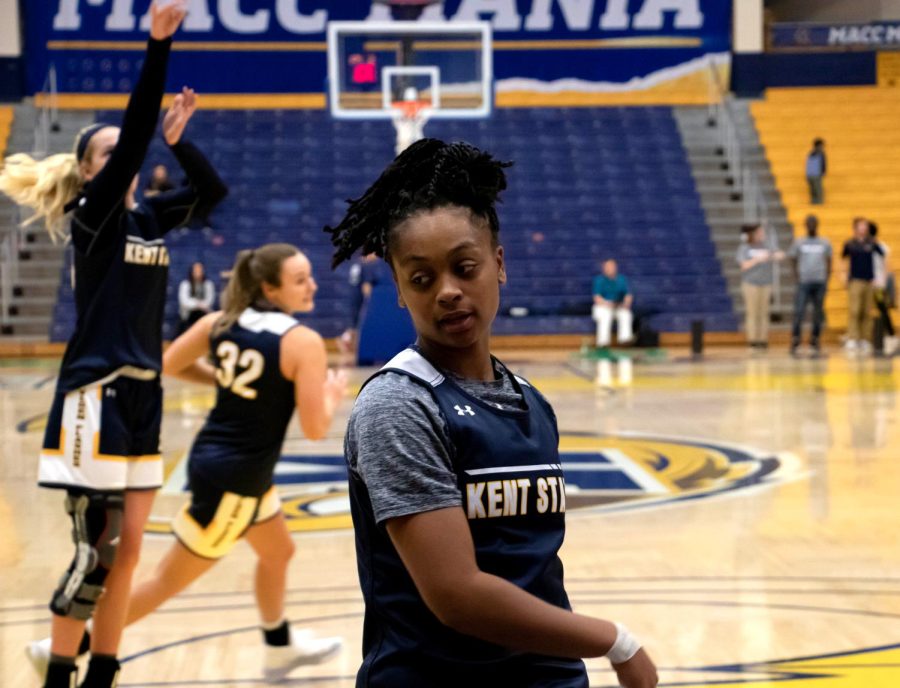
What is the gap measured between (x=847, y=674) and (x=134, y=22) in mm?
25050

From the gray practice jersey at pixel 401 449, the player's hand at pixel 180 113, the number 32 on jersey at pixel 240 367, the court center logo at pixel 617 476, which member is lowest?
the court center logo at pixel 617 476

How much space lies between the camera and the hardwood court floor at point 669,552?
456 centimetres

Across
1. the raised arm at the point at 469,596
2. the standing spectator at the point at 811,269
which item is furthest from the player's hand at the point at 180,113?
the standing spectator at the point at 811,269

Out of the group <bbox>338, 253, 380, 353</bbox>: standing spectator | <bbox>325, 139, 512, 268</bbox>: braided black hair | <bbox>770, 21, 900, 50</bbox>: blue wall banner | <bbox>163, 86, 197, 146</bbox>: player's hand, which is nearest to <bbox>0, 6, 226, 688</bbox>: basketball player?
<bbox>163, 86, 197, 146</bbox>: player's hand

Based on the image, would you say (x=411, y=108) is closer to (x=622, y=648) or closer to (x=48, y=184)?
(x=48, y=184)

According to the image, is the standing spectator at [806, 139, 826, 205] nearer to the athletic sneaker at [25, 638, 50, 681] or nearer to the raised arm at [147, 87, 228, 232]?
the raised arm at [147, 87, 228, 232]

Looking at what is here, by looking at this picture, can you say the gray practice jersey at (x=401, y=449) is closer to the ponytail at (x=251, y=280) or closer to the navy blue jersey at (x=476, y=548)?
the navy blue jersey at (x=476, y=548)

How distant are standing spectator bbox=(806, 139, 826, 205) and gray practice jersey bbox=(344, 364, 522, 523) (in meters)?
22.8

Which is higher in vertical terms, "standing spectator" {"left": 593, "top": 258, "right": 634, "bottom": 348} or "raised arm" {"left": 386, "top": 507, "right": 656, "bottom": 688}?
"raised arm" {"left": 386, "top": 507, "right": 656, "bottom": 688}

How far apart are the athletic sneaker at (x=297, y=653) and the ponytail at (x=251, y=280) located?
1.15m

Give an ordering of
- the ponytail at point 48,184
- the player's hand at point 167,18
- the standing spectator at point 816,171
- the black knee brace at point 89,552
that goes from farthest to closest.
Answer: the standing spectator at point 816,171 → the ponytail at point 48,184 → the black knee brace at point 89,552 → the player's hand at point 167,18

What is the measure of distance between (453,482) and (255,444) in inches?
112

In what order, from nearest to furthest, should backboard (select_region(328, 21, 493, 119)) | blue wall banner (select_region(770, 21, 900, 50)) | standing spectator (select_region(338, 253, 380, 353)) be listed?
standing spectator (select_region(338, 253, 380, 353))
backboard (select_region(328, 21, 493, 119))
blue wall banner (select_region(770, 21, 900, 50))

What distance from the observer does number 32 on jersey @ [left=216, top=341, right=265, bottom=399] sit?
4.72m
